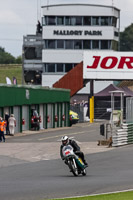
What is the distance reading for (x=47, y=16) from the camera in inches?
3760

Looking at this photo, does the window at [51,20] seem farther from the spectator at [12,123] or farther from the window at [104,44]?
the spectator at [12,123]

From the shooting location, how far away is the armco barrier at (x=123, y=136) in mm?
35531

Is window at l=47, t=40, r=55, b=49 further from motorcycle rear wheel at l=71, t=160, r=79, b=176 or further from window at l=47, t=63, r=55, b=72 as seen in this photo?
motorcycle rear wheel at l=71, t=160, r=79, b=176

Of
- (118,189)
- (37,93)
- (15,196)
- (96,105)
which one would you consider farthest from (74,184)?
(96,105)

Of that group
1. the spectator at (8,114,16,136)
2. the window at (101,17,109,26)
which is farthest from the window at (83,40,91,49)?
the spectator at (8,114,16,136)

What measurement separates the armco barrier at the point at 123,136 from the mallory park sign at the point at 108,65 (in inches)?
1136

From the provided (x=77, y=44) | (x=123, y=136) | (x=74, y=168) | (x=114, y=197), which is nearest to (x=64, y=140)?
(x=74, y=168)

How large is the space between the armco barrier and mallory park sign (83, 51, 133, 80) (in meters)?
28.8

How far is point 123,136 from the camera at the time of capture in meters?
36.2

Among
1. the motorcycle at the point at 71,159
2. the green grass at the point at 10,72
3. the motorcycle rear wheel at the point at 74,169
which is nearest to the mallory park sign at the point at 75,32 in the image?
the green grass at the point at 10,72

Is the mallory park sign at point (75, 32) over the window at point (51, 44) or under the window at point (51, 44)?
over

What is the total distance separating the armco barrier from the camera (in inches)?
1399

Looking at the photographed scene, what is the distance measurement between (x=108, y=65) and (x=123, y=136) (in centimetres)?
3075

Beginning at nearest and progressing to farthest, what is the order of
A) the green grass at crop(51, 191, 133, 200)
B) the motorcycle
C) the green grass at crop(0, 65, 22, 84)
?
the green grass at crop(51, 191, 133, 200) < the motorcycle < the green grass at crop(0, 65, 22, 84)
